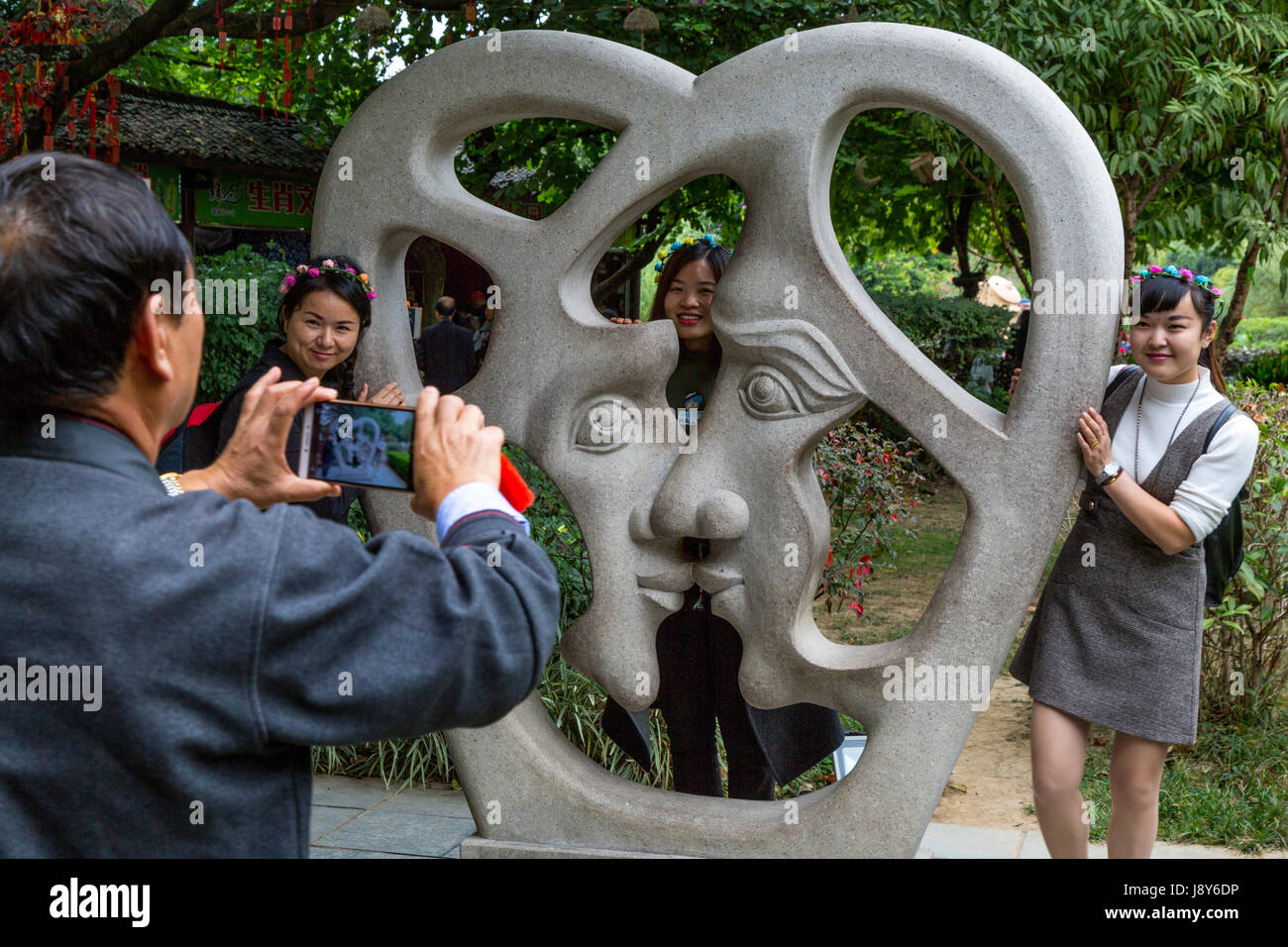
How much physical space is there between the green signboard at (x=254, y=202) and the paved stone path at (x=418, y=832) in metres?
7.69

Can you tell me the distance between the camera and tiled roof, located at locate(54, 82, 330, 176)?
10.2 metres

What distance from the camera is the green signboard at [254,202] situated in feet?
36.7

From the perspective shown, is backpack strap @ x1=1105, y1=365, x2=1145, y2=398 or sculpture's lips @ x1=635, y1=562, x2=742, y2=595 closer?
backpack strap @ x1=1105, y1=365, x2=1145, y2=398

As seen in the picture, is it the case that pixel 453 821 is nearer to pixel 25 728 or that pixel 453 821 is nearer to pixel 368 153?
pixel 368 153

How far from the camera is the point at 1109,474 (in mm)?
2850

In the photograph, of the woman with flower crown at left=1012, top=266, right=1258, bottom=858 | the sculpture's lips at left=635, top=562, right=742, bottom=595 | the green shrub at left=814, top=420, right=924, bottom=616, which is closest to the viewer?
the woman with flower crown at left=1012, top=266, right=1258, bottom=858

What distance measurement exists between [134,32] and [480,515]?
526 centimetres

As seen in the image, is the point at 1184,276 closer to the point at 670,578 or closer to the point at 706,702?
the point at 670,578

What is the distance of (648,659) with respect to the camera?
11.0ft

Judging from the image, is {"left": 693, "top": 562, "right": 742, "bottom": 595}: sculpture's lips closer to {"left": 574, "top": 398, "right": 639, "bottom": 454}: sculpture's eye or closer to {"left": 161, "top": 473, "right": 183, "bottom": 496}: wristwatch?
{"left": 574, "top": 398, "right": 639, "bottom": 454}: sculpture's eye

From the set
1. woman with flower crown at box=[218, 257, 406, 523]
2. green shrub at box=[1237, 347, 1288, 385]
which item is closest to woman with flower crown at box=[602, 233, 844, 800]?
woman with flower crown at box=[218, 257, 406, 523]

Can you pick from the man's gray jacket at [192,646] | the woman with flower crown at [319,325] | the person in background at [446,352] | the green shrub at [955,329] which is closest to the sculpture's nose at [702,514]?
the woman with flower crown at [319,325]

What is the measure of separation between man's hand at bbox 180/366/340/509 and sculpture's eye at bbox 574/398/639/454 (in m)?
1.55

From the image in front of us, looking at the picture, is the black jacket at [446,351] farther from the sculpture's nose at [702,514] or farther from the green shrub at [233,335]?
the sculpture's nose at [702,514]
